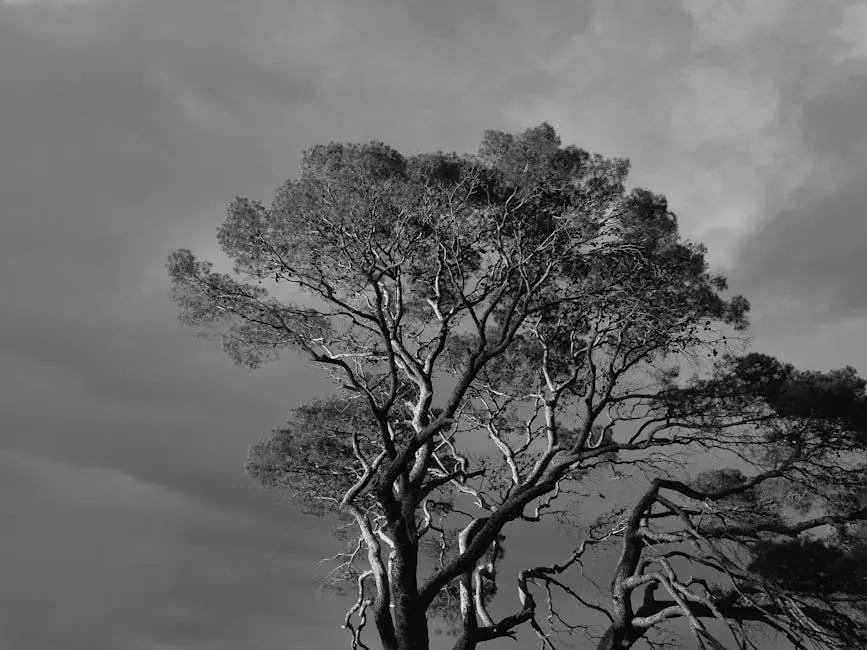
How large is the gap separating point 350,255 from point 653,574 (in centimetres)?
699

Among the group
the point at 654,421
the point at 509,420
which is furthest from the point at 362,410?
the point at 654,421

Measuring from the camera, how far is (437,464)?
653 inches

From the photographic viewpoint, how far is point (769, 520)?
15180 mm

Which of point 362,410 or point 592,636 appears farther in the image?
point 362,410

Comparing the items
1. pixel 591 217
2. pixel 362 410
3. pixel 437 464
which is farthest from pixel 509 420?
pixel 591 217

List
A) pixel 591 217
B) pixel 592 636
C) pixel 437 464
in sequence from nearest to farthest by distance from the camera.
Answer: pixel 592 636
pixel 591 217
pixel 437 464

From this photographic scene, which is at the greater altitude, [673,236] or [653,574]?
[673,236]

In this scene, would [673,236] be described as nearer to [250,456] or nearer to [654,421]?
[654,421]

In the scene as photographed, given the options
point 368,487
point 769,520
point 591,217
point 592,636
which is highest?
point 591,217

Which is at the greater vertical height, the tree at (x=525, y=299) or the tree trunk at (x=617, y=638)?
the tree at (x=525, y=299)

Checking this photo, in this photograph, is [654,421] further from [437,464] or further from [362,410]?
[362,410]

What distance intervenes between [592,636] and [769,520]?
13.1ft

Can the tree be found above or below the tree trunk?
above

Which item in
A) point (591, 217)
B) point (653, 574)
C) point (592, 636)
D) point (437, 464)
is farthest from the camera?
point (437, 464)
